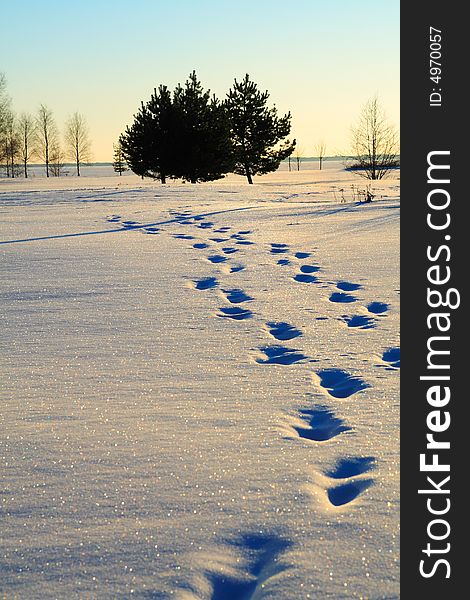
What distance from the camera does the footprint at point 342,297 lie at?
14.2ft

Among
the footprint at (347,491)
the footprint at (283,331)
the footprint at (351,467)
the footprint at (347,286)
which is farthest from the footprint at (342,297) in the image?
the footprint at (347,491)

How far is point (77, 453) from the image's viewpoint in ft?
6.68

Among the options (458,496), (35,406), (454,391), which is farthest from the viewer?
(35,406)

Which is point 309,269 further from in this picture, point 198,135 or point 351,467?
point 198,135

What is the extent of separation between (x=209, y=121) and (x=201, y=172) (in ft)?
7.50

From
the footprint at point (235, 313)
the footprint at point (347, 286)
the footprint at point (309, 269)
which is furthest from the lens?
the footprint at point (309, 269)

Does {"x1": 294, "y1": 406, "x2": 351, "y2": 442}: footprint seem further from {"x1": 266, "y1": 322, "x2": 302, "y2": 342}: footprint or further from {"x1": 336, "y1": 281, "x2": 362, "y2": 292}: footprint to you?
{"x1": 336, "y1": 281, "x2": 362, "y2": 292}: footprint

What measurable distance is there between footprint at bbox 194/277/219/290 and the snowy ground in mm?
26

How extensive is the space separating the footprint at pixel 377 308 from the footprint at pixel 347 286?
50 cm

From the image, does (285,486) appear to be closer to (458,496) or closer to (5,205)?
(458,496)

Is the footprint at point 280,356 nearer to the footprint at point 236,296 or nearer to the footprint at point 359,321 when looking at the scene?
the footprint at point 359,321

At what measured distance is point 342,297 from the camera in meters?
4.41

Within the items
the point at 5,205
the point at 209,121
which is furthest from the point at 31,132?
the point at 5,205

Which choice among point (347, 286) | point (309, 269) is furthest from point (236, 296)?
point (309, 269)
